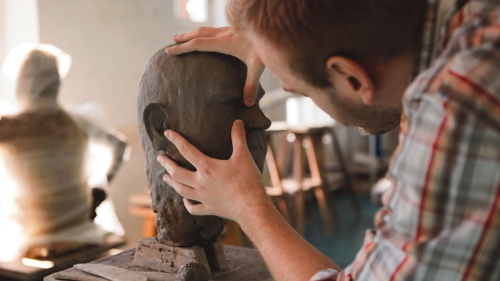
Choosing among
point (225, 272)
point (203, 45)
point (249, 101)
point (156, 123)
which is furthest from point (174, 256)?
point (203, 45)

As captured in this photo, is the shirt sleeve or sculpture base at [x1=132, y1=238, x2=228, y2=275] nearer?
the shirt sleeve

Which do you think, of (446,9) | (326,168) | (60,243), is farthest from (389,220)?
(326,168)

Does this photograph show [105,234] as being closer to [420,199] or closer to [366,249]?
[366,249]

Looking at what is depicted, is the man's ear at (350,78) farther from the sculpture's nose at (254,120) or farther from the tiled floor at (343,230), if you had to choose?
the tiled floor at (343,230)

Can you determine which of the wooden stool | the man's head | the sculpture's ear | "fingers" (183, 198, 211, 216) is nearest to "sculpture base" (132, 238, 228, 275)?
"fingers" (183, 198, 211, 216)

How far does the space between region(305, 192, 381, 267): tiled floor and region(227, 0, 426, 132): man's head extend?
10.7 ft

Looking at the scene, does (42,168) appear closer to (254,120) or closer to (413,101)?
(254,120)

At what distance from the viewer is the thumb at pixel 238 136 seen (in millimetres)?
1319

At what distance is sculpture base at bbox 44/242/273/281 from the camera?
1.51 m

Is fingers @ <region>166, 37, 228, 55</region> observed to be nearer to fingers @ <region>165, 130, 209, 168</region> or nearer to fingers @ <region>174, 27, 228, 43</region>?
fingers @ <region>174, 27, 228, 43</region>

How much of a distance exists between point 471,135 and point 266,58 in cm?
41

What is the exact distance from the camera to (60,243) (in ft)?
8.27

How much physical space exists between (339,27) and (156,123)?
28.7 inches

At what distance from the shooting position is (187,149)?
54.1 inches
